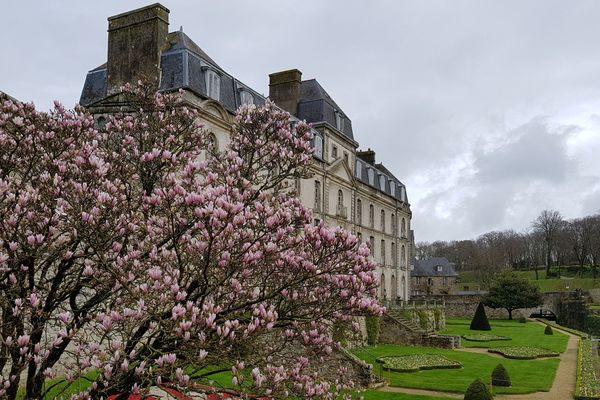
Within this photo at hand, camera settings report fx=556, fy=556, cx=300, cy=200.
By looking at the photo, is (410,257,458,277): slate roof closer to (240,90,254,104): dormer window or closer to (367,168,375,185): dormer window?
(367,168,375,185): dormer window

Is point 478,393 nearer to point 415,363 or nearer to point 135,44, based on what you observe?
point 415,363

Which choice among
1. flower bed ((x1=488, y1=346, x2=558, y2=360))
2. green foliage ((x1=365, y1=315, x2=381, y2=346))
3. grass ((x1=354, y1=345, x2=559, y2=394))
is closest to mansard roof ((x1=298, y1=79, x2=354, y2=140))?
green foliage ((x1=365, y1=315, x2=381, y2=346))

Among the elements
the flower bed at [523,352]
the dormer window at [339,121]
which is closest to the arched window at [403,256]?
the dormer window at [339,121]

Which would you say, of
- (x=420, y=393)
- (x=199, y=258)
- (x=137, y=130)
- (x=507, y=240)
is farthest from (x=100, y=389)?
(x=507, y=240)

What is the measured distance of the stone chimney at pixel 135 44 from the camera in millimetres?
20641

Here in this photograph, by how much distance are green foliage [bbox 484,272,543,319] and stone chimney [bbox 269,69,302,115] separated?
30.1m

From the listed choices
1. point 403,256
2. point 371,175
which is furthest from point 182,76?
A: point 403,256

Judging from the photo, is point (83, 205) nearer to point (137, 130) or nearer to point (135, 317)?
point (135, 317)

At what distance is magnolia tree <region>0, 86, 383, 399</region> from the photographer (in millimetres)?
4746

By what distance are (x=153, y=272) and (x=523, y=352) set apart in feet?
83.6

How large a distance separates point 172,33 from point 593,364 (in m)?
21.4

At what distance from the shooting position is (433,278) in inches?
2938

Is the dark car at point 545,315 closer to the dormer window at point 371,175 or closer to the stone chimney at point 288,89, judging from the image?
the dormer window at point 371,175

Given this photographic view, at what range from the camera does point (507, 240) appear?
106m
